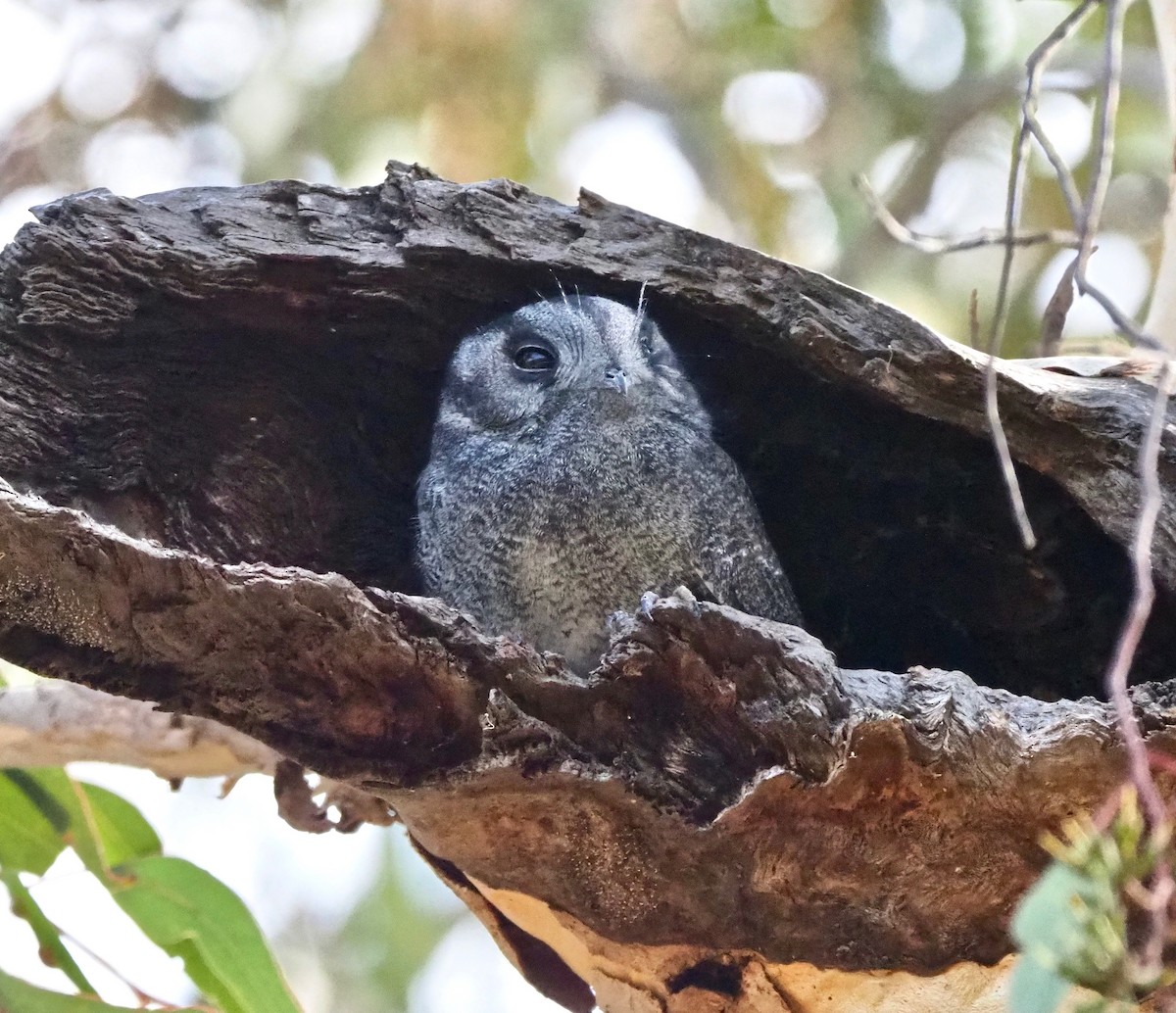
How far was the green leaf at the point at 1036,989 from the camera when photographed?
2.57 ft

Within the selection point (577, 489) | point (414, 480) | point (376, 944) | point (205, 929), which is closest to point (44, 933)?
point (205, 929)

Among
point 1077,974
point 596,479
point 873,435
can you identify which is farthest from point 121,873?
point 1077,974

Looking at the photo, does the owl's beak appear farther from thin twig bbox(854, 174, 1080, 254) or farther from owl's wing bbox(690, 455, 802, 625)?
thin twig bbox(854, 174, 1080, 254)

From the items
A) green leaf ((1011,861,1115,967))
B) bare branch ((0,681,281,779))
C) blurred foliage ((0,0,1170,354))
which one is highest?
blurred foliage ((0,0,1170,354))

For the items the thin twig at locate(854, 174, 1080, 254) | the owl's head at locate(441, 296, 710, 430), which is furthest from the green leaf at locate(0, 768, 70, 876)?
the thin twig at locate(854, 174, 1080, 254)

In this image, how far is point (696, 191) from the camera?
4.57 meters

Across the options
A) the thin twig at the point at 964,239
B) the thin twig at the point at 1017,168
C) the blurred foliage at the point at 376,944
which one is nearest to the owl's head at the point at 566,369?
the thin twig at the point at 964,239

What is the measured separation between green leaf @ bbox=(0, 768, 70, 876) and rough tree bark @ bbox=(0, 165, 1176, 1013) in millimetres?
657

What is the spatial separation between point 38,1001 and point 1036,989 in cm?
148

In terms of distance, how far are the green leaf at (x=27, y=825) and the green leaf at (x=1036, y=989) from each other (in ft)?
5.94

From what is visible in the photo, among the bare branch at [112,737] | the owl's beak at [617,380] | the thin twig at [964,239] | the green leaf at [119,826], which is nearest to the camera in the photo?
the thin twig at [964,239]

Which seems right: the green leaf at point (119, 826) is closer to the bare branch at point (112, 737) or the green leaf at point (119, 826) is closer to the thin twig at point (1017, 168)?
the bare branch at point (112, 737)

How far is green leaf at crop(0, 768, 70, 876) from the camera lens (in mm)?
2176

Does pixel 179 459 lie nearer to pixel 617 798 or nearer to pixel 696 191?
pixel 617 798
